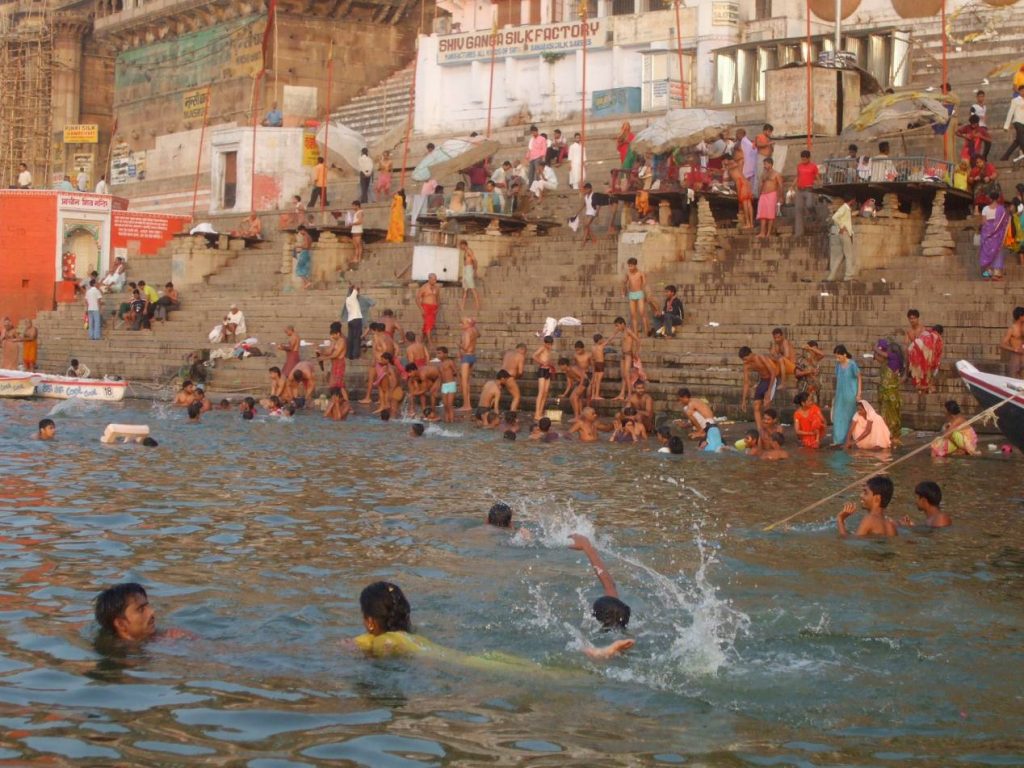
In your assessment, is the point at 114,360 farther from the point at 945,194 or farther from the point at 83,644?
the point at 83,644

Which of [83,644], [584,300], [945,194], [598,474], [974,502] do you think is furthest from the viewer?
[584,300]

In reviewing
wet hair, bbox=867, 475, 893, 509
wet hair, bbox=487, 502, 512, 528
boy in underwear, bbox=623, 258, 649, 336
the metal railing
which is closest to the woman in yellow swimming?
wet hair, bbox=487, 502, 512, 528

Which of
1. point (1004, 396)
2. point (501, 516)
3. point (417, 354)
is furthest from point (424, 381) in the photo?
point (501, 516)

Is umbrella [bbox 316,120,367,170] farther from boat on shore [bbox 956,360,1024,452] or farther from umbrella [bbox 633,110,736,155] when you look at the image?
boat on shore [bbox 956,360,1024,452]

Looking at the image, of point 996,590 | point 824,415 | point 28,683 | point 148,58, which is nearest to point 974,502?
point 996,590

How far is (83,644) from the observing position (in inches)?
259

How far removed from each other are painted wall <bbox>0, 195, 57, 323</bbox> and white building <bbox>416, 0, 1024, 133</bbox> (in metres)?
8.33

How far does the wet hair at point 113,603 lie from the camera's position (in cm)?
647

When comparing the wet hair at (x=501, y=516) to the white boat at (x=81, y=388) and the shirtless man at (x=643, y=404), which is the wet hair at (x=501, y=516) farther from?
the white boat at (x=81, y=388)

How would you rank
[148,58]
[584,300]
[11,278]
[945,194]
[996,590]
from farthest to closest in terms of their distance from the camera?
[148,58]
[11,278]
[584,300]
[945,194]
[996,590]

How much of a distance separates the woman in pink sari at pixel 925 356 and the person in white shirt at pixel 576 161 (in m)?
9.68

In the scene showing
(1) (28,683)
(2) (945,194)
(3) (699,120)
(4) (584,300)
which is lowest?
(1) (28,683)

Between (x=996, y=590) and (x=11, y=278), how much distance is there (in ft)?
88.5

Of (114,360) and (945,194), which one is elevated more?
(945,194)
